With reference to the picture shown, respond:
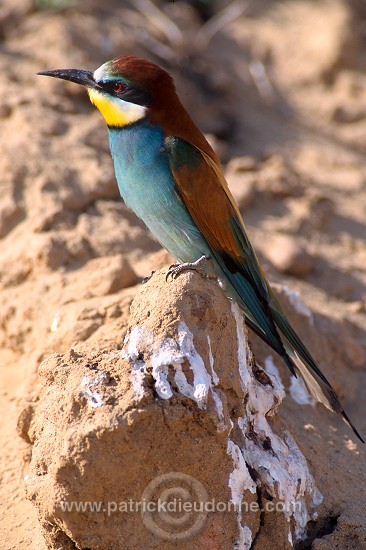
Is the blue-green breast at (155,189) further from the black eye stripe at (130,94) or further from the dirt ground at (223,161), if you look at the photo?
the dirt ground at (223,161)

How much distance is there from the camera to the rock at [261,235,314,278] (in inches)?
156

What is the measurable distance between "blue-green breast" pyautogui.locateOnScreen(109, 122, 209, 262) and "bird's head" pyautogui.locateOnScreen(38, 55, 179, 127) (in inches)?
2.4

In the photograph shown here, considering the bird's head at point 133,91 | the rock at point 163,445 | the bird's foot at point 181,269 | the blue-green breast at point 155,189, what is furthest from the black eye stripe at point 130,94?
the rock at point 163,445

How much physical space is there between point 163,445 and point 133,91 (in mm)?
1421

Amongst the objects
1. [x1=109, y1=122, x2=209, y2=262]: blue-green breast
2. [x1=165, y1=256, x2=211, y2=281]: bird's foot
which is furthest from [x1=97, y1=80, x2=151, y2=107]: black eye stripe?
[x1=165, y1=256, x2=211, y2=281]: bird's foot

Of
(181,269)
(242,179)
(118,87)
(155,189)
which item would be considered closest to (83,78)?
(118,87)

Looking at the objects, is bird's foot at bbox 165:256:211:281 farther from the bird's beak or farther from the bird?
the bird's beak

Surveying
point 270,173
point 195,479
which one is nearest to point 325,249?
point 270,173

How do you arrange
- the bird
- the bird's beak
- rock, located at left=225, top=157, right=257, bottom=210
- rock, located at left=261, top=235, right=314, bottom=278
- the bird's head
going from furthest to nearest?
rock, located at left=225, top=157, right=257, bottom=210 < rock, located at left=261, top=235, right=314, bottom=278 < the bird's beak < the bird's head < the bird

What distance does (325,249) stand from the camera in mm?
4371

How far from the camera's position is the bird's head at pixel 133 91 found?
2824 mm

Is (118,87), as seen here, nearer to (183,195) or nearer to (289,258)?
(183,195)

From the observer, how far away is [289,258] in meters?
3.95

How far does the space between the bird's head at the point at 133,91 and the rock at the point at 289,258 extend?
134 cm
